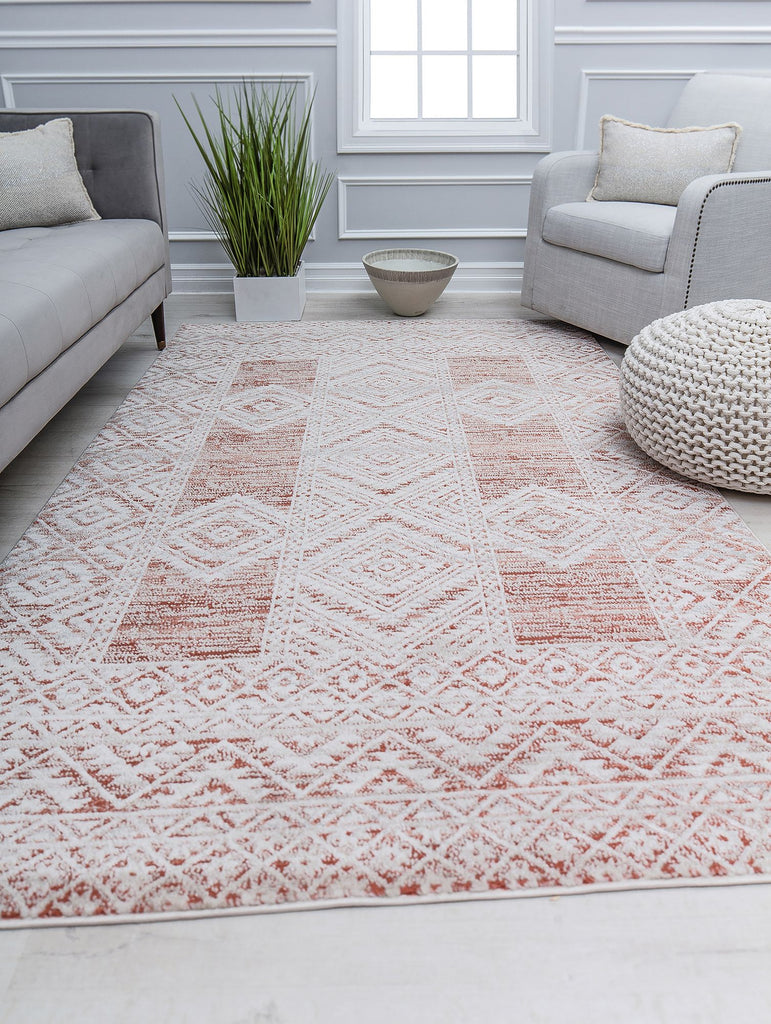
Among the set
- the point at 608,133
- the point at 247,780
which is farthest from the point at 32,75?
the point at 247,780

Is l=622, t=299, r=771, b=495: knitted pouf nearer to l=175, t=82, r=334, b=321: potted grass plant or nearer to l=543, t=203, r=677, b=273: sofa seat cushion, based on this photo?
l=543, t=203, r=677, b=273: sofa seat cushion

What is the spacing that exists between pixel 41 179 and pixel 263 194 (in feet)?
2.63

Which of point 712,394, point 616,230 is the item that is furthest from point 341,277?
point 712,394

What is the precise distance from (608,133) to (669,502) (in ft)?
5.81

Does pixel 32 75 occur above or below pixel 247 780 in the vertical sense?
above

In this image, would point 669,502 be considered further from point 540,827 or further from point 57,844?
point 57,844

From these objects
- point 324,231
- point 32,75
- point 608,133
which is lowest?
point 324,231

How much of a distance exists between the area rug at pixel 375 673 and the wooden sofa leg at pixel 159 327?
2.40 feet

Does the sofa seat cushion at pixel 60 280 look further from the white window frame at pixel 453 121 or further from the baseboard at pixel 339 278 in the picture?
the white window frame at pixel 453 121

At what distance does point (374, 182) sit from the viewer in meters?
3.57

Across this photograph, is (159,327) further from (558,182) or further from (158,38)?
(558,182)

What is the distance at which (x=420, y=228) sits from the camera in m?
3.65

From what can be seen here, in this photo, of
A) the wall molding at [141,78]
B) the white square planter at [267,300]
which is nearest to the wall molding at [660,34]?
the wall molding at [141,78]

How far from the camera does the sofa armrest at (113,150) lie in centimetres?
275
